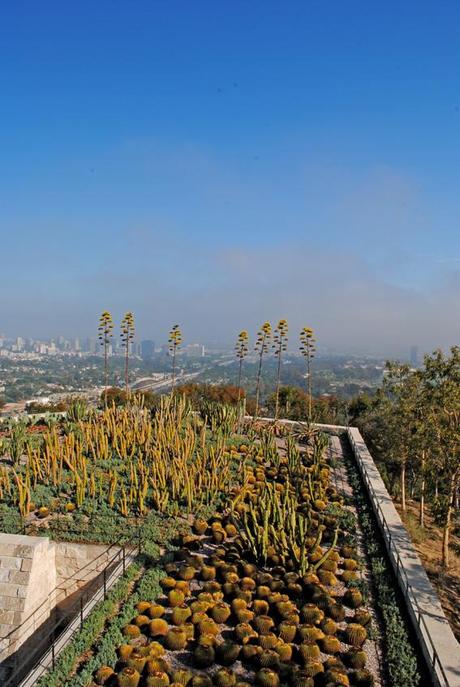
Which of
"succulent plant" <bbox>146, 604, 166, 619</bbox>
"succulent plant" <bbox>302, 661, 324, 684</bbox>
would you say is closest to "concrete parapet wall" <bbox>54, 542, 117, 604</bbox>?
"succulent plant" <bbox>146, 604, 166, 619</bbox>

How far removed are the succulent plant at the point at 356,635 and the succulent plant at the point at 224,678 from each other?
7.51 ft

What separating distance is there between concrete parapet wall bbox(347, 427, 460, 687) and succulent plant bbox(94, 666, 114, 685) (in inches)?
191

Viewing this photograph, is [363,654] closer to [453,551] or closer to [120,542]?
[120,542]

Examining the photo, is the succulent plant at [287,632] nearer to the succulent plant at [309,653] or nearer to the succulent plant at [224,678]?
the succulent plant at [309,653]

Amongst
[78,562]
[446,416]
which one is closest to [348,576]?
[78,562]

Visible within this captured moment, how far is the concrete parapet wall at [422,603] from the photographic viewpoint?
7.35m

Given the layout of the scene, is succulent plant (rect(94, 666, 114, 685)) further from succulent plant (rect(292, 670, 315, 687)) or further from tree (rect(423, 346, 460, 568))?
tree (rect(423, 346, 460, 568))

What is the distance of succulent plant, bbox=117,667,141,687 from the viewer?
280 inches

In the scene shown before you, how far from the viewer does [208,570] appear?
10258 mm

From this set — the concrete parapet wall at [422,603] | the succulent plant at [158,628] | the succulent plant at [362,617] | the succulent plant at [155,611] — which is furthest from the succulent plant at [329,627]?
the succulent plant at [155,611]

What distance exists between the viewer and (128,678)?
7160mm

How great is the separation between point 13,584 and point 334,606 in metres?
6.31

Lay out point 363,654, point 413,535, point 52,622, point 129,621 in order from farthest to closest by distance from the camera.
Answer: point 413,535
point 52,622
point 129,621
point 363,654

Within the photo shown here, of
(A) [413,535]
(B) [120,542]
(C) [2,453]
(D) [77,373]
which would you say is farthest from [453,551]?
(D) [77,373]
